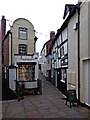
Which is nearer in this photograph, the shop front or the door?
the door

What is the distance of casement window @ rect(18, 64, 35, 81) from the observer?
1340 cm

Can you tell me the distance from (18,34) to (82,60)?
35.7 feet

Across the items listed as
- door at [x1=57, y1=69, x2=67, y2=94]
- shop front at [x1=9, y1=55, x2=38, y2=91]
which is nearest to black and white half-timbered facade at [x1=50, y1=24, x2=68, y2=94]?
door at [x1=57, y1=69, x2=67, y2=94]

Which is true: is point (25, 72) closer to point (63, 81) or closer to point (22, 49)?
point (22, 49)

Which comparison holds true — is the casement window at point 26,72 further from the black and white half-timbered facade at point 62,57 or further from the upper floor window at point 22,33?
the upper floor window at point 22,33

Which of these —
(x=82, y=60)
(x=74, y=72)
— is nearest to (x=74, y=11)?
(x=82, y=60)

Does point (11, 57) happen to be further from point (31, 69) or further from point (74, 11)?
point (74, 11)

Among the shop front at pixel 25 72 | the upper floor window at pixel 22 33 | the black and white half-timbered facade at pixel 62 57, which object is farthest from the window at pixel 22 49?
the black and white half-timbered facade at pixel 62 57

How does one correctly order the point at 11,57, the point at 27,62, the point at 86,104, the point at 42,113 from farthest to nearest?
the point at 11,57, the point at 27,62, the point at 86,104, the point at 42,113

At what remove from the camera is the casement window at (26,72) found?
1340 centimetres

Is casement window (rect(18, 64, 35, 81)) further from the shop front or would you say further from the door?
the door

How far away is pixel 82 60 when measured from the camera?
7.07 m

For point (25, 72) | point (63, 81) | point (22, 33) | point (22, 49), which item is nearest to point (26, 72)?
point (25, 72)

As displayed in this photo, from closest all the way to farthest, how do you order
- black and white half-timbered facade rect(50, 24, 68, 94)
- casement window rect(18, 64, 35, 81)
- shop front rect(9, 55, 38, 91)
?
black and white half-timbered facade rect(50, 24, 68, 94) → shop front rect(9, 55, 38, 91) → casement window rect(18, 64, 35, 81)
